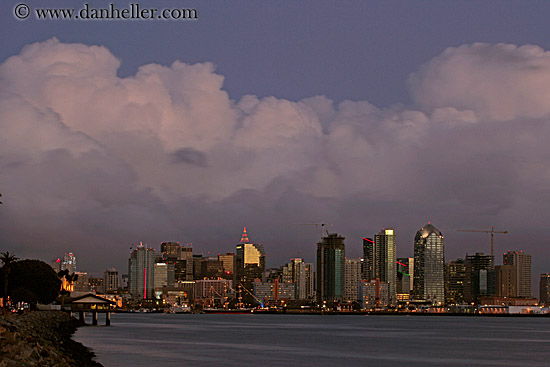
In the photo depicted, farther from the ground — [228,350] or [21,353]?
[21,353]

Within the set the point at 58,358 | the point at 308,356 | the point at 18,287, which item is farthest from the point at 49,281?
the point at 58,358

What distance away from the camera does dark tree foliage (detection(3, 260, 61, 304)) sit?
13762cm

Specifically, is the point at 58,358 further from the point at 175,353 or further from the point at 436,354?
the point at 436,354

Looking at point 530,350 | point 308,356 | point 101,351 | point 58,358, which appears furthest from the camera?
point 530,350

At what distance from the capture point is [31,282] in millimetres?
145625

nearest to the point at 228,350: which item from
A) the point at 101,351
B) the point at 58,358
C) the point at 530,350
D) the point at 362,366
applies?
the point at 101,351

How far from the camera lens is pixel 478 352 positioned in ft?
333

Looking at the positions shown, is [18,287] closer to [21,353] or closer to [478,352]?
[478,352]

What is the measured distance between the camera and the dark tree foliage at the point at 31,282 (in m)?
138

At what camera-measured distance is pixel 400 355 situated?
93.1 metres

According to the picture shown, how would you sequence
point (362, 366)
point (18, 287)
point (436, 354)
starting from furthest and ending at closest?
point (18, 287)
point (436, 354)
point (362, 366)

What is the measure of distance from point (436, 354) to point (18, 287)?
82.6 meters

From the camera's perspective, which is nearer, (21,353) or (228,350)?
(21,353)

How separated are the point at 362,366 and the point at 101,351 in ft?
94.7
